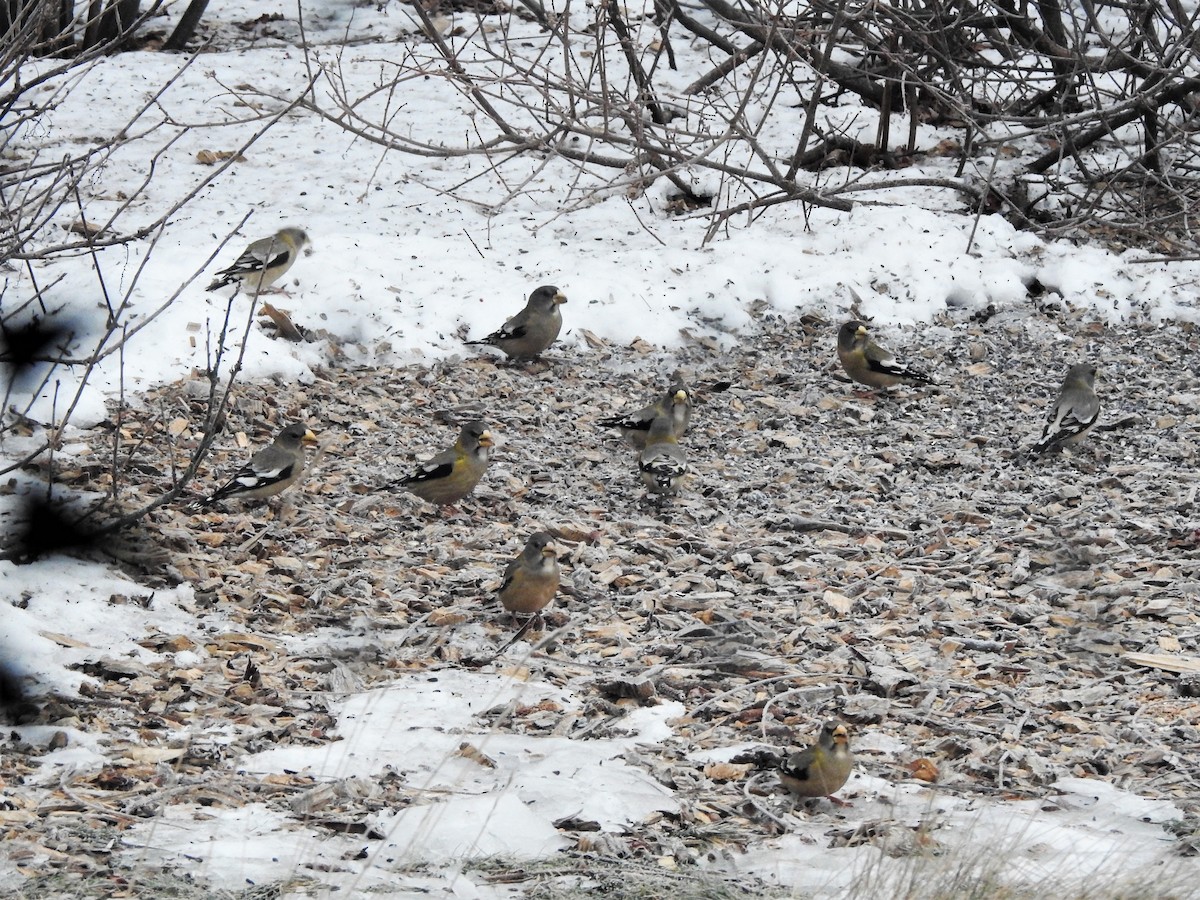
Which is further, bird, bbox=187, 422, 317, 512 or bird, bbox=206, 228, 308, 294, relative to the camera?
bird, bbox=206, 228, 308, 294

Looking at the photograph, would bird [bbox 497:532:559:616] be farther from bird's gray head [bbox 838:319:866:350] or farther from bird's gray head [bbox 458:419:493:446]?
bird's gray head [bbox 838:319:866:350]

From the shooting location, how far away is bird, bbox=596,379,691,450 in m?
7.72

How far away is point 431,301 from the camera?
357 inches

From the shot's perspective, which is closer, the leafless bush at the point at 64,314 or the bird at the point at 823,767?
the bird at the point at 823,767

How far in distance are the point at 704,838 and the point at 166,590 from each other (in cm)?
265

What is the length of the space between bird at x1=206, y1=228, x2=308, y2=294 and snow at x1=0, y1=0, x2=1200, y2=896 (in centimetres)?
17

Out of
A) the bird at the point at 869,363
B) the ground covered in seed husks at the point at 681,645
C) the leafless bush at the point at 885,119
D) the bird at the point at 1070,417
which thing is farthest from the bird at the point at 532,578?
A: the leafless bush at the point at 885,119

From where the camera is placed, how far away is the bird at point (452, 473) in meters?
6.92

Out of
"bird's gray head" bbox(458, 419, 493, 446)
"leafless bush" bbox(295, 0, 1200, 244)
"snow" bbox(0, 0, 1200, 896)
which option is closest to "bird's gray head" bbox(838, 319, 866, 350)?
"snow" bbox(0, 0, 1200, 896)

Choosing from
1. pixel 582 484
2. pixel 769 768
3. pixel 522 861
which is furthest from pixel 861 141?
pixel 522 861

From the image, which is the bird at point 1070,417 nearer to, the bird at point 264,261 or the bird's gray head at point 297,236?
the bird at point 264,261

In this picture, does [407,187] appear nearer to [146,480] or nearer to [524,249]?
[524,249]

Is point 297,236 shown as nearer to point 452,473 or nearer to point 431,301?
point 431,301

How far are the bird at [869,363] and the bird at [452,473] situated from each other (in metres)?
2.64
